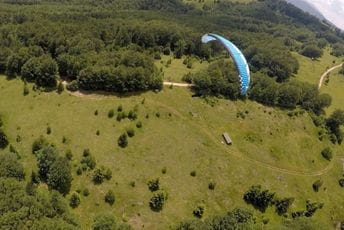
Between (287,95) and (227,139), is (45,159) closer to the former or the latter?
(227,139)

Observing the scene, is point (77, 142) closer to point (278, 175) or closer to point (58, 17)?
point (278, 175)

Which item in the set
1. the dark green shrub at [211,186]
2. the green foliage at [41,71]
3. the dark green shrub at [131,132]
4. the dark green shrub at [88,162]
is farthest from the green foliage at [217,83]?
the dark green shrub at [88,162]

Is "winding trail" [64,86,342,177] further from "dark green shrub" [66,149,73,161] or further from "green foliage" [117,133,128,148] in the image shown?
"dark green shrub" [66,149,73,161]

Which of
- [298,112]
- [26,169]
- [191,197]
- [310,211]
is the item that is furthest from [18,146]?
[298,112]

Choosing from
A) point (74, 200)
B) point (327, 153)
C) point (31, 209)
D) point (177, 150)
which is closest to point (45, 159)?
point (74, 200)

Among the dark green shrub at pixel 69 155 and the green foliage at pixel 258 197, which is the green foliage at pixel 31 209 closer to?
the dark green shrub at pixel 69 155

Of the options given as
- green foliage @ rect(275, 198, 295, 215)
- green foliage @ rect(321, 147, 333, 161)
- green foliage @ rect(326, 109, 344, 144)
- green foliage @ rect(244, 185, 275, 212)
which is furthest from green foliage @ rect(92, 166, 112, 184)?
green foliage @ rect(326, 109, 344, 144)
